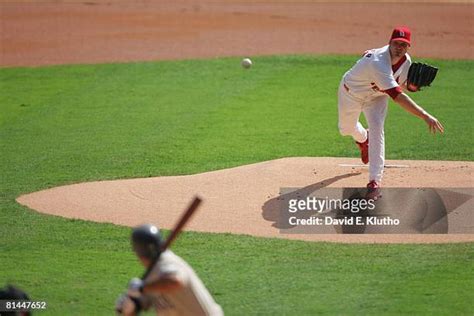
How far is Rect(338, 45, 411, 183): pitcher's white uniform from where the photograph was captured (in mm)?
11461

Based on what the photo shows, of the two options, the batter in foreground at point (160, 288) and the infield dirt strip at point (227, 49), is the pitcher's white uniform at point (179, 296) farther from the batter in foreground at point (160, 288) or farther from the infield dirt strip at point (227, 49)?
the infield dirt strip at point (227, 49)

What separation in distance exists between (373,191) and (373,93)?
3.99 feet

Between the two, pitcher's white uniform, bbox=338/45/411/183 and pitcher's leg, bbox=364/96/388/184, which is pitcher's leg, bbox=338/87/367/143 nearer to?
pitcher's white uniform, bbox=338/45/411/183

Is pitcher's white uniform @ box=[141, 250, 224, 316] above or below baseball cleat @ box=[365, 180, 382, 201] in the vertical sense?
above

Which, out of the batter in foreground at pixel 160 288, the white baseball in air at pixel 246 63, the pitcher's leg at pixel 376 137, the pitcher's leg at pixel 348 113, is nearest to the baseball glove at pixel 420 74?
the pitcher's leg at pixel 376 137

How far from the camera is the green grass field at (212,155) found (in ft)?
28.9

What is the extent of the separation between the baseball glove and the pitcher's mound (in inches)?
47.8

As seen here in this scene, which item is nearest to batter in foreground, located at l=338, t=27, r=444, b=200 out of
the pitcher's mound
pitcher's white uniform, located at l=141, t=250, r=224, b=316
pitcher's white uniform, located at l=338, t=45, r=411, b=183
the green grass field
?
pitcher's white uniform, located at l=338, t=45, r=411, b=183

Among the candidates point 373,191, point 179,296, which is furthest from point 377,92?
point 179,296

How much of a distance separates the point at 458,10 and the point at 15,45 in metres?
12.1

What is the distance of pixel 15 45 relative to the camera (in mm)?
24609

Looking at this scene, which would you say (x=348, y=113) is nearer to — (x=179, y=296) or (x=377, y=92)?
(x=377, y=92)

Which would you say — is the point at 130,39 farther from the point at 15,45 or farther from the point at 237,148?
the point at 237,148

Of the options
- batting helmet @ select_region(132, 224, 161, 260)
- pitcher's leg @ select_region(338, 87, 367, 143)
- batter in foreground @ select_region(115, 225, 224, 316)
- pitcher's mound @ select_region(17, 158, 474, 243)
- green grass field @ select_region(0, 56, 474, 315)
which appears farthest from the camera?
pitcher's leg @ select_region(338, 87, 367, 143)
